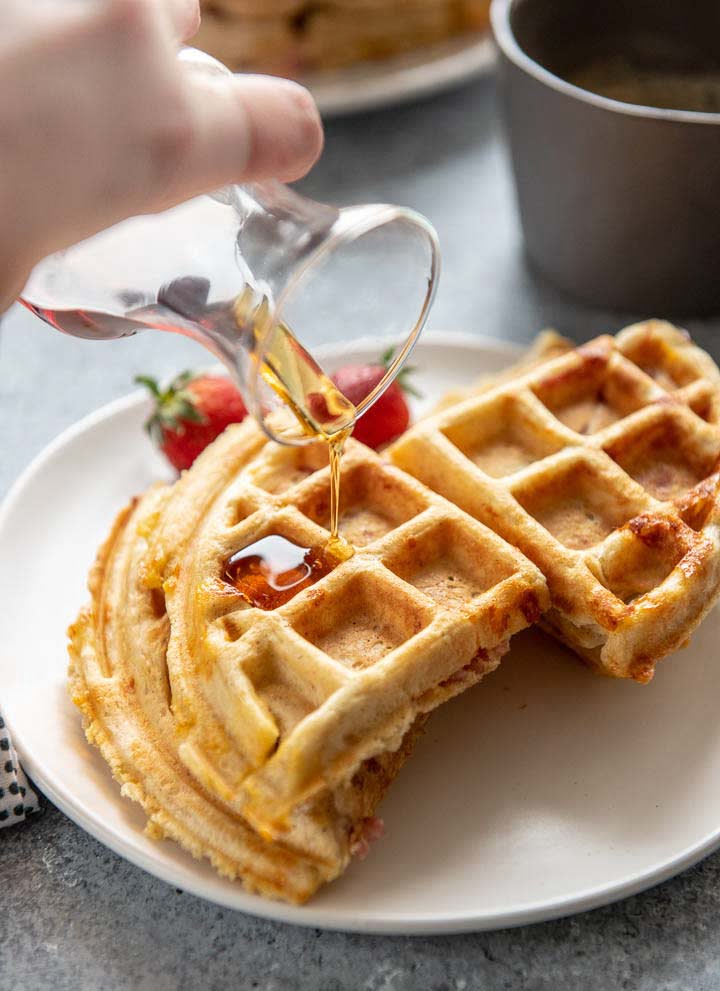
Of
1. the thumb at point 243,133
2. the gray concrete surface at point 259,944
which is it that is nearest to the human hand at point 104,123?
the thumb at point 243,133

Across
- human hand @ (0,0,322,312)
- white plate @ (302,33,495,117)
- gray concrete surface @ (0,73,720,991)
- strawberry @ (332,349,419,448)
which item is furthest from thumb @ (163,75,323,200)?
white plate @ (302,33,495,117)

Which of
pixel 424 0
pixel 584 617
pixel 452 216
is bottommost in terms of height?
pixel 452 216

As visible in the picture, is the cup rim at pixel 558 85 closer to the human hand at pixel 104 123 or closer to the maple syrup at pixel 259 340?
the maple syrup at pixel 259 340

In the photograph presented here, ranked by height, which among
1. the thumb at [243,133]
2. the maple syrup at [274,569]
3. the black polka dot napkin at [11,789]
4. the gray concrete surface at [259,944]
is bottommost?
the gray concrete surface at [259,944]

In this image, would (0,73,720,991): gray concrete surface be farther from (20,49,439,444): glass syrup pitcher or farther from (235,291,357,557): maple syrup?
(20,49,439,444): glass syrup pitcher

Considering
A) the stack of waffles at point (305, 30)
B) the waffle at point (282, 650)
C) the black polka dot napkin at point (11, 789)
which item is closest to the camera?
the waffle at point (282, 650)

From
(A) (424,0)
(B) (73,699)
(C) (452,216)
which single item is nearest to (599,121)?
(C) (452,216)

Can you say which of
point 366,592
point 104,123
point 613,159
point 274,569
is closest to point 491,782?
point 366,592

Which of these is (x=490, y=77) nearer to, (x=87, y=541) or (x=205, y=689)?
(x=87, y=541)
